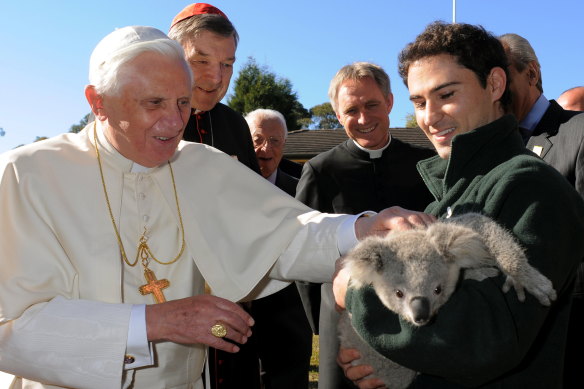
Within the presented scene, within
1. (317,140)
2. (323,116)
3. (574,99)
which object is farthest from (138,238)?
(323,116)

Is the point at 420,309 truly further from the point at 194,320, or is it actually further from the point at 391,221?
the point at 194,320

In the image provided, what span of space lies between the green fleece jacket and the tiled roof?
2360 cm

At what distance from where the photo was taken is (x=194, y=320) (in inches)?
105

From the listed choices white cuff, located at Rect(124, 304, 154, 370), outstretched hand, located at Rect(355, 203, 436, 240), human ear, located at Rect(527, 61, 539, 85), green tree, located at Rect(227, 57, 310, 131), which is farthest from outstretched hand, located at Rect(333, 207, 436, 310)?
green tree, located at Rect(227, 57, 310, 131)

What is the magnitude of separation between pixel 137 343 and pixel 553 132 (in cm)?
364

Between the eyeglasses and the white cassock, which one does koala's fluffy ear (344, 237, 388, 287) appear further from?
the eyeglasses

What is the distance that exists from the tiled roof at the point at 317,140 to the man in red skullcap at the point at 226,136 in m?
20.3

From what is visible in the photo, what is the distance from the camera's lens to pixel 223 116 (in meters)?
4.93

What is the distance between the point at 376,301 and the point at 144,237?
5.69 ft

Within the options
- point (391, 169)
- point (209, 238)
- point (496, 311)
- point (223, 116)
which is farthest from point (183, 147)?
point (496, 311)

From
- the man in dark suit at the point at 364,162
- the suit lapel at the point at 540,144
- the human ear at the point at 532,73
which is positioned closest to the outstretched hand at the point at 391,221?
the man in dark suit at the point at 364,162

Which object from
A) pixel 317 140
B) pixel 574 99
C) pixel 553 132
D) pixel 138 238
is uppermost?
pixel 574 99

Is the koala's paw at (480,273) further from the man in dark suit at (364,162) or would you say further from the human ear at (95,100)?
the man in dark suit at (364,162)

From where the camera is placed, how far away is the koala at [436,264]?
6.38ft
